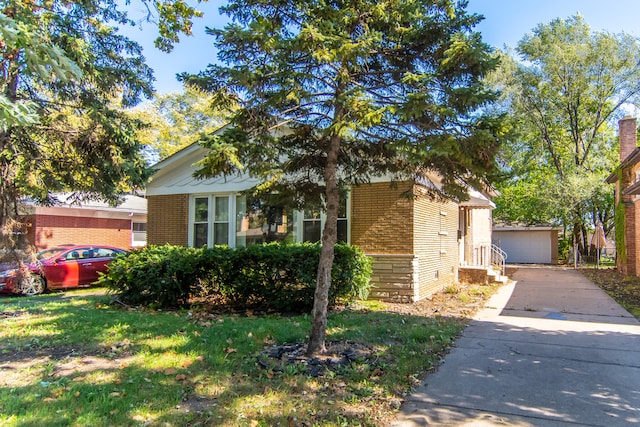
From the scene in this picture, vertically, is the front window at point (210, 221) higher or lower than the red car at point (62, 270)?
higher

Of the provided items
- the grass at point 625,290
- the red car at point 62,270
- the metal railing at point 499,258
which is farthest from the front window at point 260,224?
the metal railing at point 499,258

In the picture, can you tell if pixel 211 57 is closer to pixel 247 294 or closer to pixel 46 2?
pixel 247 294

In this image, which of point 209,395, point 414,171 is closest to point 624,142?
point 414,171

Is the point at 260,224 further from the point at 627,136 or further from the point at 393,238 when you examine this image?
the point at 627,136

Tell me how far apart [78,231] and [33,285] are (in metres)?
7.00

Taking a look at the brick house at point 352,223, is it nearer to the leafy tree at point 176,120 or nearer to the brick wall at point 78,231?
the brick wall at point 78,231

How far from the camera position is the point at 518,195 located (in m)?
32.4

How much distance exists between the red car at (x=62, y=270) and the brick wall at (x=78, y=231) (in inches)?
175

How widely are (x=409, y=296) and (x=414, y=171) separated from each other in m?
4.79

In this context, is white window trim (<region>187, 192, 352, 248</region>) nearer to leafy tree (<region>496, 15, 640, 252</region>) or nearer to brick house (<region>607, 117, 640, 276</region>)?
brick house (<region>607, 117, 640, 276</region>)

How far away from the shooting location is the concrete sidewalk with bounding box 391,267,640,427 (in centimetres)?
381

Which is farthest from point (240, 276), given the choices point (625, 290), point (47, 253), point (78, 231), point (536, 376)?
point (78, 231)

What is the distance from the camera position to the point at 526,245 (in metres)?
31.8

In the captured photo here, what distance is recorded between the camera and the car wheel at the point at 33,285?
11.0 meters
